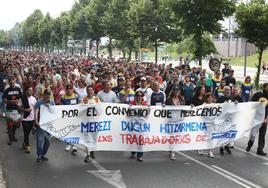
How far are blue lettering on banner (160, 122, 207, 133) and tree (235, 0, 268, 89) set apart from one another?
16.4 m

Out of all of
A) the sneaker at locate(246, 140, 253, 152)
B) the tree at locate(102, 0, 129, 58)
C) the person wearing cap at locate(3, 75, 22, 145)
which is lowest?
the sneaker at locate(246, 140, 253, 152)

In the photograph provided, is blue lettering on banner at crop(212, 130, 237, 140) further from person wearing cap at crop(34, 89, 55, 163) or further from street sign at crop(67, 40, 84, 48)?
street sign at crop(67, 40, 84, 48)

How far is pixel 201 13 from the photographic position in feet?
87.5

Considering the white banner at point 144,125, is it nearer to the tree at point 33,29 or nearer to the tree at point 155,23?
the tree at point 155,23

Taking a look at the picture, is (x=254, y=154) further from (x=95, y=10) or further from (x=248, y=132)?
(x=95, y=10)

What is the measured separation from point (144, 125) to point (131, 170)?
4.14 ft

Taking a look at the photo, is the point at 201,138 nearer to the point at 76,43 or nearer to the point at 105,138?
the point at 105,138

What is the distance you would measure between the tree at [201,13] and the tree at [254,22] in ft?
2.84

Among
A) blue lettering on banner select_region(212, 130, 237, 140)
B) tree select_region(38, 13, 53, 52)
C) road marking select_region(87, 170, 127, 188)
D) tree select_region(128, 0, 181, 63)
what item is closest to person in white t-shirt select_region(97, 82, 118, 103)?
road marking select_region(87, 170, 127, 188)

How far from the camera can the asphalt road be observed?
8.34 m

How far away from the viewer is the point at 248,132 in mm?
11062

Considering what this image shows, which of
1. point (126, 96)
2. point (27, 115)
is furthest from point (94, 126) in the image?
point (126, 96)

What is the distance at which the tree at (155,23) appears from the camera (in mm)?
36241

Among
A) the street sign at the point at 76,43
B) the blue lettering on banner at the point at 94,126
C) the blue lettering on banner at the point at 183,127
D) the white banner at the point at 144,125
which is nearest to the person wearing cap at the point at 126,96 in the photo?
the white banner at the point at 144,125
